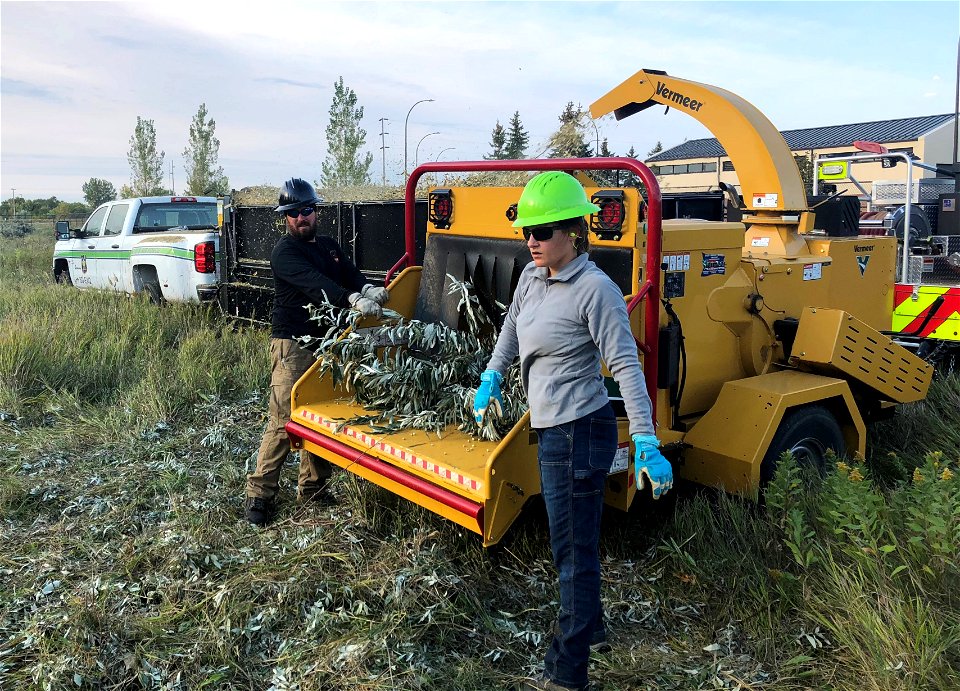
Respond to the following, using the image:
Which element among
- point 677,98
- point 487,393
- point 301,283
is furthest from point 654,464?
point 677,98

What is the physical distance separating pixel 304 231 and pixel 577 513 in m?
2.77

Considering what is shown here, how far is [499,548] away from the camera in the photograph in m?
4.36

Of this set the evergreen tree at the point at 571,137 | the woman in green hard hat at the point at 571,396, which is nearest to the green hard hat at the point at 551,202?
the woman in green hard hat at the point at 571,396

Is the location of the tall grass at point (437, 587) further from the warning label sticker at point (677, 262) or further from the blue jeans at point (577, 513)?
the warning label sticker at point (677, 262)

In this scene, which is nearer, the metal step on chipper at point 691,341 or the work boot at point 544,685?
the work boot at point 544,685

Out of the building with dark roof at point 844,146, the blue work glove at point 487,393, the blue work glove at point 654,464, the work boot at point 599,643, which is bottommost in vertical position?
the work boot at point 599,643

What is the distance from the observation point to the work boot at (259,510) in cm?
476

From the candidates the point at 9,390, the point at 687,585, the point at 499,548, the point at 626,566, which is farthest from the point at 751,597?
the point at 9,390

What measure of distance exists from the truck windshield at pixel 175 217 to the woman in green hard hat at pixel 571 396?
1046cm

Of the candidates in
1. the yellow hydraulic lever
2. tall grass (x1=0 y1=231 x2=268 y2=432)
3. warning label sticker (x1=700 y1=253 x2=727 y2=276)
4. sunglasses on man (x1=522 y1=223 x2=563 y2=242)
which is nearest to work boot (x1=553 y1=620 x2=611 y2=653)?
sunglasses on man (x1=522 y1=223 x2=563 y2=242)

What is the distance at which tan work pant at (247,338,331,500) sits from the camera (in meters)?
4.89

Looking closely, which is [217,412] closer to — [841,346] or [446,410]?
[446,410]

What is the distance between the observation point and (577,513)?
310 centimetres

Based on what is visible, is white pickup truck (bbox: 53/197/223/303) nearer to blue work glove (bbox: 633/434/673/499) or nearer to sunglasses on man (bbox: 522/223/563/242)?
sunglasses on man (bbox: 522/223/563/242)
